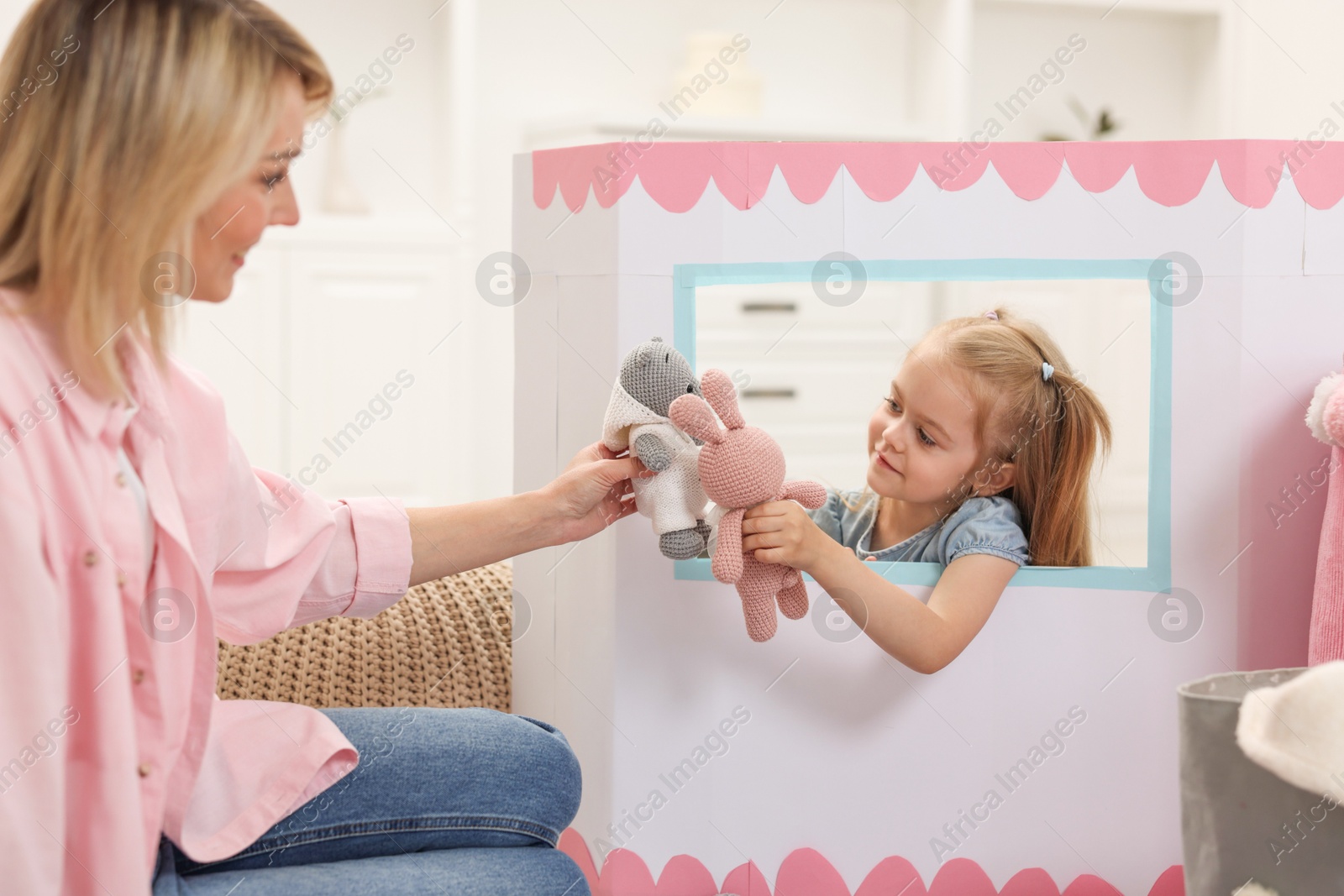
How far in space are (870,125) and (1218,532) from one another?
1.74 m

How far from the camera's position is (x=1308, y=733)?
26.0 inches

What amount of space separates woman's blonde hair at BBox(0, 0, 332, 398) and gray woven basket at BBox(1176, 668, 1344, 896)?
2.42 ft

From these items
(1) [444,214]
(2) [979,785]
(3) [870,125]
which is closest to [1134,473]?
(2) [979,785]

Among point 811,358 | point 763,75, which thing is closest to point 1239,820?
point 811,358

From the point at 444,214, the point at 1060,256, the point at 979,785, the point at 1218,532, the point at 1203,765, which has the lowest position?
the point at 979,785

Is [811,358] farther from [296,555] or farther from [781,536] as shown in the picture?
[296,555]

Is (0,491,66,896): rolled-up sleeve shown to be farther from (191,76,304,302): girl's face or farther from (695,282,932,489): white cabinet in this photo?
(695,282,932,489): white cabinet

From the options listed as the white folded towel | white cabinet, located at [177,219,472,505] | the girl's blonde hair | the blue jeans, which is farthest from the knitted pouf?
white cabinet, located at [177,219,472,505]

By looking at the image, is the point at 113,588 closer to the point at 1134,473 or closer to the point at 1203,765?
the point at 1203,765

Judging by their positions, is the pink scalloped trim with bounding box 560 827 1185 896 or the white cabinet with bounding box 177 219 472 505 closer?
the pink scalloped trim with bounding box 560 827 1185 896

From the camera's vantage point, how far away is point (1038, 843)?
1072 mm

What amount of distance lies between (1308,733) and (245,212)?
0.77m

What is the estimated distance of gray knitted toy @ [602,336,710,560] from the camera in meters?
0.92

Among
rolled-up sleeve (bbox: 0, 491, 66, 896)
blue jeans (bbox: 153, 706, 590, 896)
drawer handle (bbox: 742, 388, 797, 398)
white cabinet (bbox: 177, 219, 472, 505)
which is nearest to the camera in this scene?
rolled-up sleeve (bbox: 0, 491, 66, 896)
